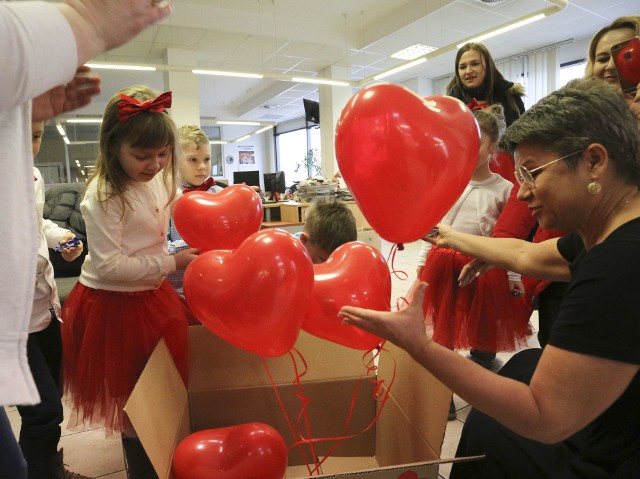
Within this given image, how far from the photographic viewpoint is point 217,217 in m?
1.26

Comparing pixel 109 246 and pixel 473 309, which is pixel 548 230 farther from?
pixel 109 246

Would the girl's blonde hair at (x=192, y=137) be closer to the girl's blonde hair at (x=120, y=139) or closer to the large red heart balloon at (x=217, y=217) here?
the girl's blonde hair at (x=120, y=139)

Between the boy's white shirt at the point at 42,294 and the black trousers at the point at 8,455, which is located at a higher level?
the boy's white shirt at the point at 42,294

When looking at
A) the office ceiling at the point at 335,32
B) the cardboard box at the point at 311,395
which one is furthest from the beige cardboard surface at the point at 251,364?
the office ceiling at the point at 335,32

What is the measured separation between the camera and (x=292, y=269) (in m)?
0.91

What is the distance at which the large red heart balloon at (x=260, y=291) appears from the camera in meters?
0.91

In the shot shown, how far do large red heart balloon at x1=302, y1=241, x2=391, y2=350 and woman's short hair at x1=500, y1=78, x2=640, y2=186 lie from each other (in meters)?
0.44

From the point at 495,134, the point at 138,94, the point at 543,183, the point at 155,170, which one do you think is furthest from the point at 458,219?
the point at 138,94

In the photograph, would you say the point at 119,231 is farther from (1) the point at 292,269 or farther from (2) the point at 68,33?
(2) the point at 68,33

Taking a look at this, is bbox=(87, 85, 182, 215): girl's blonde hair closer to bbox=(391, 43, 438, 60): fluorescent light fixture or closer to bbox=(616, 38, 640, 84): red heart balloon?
bbox=(616, 38, 640, 84): red heart balloon

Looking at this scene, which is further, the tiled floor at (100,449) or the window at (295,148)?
the window at (295,148)

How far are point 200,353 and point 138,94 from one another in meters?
0.82

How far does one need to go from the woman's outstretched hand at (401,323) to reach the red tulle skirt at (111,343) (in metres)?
0.80

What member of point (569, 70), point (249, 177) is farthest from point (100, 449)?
point (569, 70)
